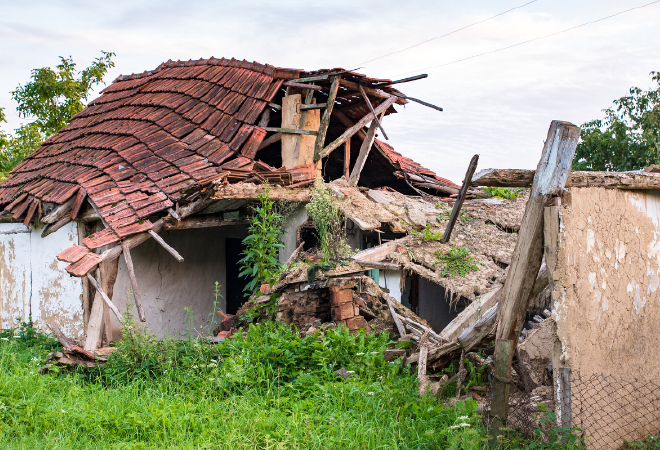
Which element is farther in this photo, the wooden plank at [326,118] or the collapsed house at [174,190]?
the wooden plank at [326,118]

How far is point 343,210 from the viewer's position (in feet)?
26.4

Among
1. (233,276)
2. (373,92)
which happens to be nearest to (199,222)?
(233,276)

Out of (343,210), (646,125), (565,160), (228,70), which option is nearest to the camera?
(565,160)

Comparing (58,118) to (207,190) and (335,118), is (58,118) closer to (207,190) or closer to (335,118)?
(335,118)

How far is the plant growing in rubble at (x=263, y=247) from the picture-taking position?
24.6ft

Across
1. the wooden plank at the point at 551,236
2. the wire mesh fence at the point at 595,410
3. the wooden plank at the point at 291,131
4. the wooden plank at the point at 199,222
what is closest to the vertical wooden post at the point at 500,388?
the wire mesh fence at the point at 595,410

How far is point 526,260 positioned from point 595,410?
4.20 feet

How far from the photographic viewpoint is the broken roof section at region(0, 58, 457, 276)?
25.9 ft

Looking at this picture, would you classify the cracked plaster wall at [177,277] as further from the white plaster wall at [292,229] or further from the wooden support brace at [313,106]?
the wooden support brace at [313,106]

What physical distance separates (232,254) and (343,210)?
3013 mm

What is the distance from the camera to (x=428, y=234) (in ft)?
25.9

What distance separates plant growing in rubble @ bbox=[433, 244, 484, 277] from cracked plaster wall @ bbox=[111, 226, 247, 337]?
12.3 feet

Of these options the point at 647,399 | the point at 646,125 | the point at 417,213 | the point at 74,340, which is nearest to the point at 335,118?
the point at 417,213

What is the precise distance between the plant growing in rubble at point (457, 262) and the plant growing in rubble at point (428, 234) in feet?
1.12
